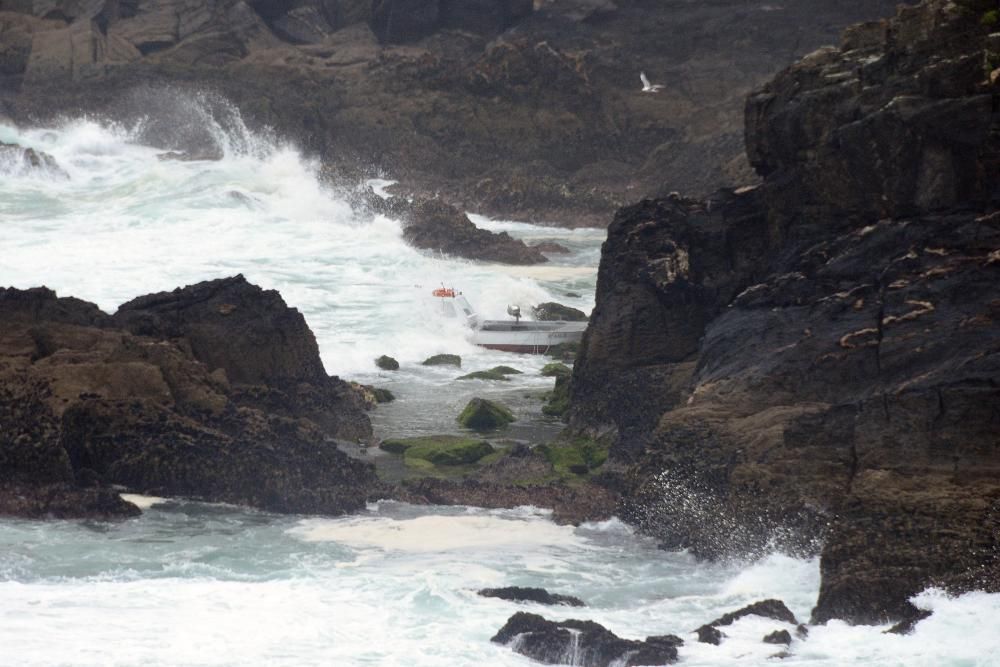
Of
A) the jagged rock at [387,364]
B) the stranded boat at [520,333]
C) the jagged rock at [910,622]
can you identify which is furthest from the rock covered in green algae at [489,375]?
the jagged rock at [910,622]

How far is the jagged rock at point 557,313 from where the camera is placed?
134 ft

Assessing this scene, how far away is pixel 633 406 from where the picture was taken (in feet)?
81.9

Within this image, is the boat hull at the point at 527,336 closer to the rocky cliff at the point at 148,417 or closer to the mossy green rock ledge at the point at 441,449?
the mossy green rock ledge at the point at 441,449

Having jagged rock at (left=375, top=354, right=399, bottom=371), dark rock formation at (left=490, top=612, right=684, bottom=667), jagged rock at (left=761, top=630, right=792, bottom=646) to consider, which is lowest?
dark rock formation at (left=490, top=612, right=684, bottom=667)

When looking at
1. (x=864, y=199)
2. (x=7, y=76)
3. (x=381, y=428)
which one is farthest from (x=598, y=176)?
(x=864, y=199)

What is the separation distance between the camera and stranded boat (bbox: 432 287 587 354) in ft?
122

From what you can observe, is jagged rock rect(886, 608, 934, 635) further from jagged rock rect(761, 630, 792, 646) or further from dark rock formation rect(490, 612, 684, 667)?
dark rock formation rect(490, 612, 684, 667)

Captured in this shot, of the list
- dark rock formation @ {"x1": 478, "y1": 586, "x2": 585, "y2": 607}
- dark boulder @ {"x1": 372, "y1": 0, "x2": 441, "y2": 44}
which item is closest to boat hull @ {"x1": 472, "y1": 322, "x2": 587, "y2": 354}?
dark rock formation @ {"x1": 478, "y1": 586, "x2": 585, "y2": 607}

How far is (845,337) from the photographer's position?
19.7 m

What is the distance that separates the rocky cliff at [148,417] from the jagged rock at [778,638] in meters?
6.92

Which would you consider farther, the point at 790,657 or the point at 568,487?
the point at 568,487

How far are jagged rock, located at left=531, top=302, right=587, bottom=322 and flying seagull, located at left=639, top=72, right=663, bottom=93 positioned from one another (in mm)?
38106

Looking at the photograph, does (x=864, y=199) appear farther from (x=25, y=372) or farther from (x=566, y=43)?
(x=566, y=43)

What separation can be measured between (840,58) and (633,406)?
5549 millimetres
